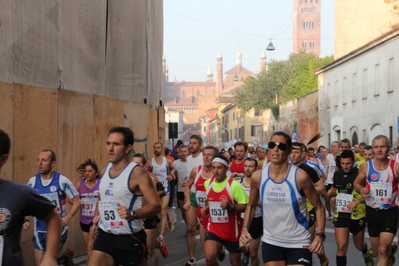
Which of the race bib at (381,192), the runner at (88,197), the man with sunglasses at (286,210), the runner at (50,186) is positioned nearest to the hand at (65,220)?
→ the runner at (50,186)

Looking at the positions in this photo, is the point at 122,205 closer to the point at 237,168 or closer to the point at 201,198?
the point at 201,198

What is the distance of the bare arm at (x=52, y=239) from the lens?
3.64 metres

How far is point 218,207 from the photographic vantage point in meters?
8.03

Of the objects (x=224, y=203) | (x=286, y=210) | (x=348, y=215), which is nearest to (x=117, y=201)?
(x=286, y=210)

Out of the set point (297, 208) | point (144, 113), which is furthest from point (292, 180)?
point (144, 113)

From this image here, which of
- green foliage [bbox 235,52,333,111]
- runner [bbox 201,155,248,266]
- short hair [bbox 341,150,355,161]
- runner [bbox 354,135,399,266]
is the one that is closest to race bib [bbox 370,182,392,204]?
runner [bbox 354,135,399,266]

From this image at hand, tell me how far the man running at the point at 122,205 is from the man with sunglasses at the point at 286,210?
105cm

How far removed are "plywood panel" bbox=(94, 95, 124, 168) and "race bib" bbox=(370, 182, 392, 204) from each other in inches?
197

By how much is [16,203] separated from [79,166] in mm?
7263

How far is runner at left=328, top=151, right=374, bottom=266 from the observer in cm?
911

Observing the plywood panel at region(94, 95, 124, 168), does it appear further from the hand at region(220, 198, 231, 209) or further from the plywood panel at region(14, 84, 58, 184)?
the hand at region(220, 198, 231, 209)

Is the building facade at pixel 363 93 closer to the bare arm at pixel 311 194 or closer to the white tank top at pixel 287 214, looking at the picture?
the bare arm at pixel 311 194

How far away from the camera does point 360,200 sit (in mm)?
9133

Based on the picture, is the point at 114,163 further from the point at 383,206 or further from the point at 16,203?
the point at 383,206
